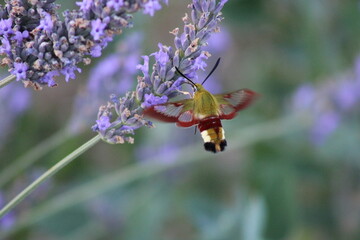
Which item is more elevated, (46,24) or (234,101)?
(46,24)

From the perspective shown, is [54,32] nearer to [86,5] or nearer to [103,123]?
[86,5]

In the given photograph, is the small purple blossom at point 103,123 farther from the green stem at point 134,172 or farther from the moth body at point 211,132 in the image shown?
the green stem at point 134,172

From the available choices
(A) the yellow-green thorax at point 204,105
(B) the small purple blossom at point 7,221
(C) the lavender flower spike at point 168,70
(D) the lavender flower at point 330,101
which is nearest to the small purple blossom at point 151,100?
(C) the lavender flower spike at point 168,70

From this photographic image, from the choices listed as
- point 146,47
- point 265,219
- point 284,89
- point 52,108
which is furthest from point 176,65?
point 52,108

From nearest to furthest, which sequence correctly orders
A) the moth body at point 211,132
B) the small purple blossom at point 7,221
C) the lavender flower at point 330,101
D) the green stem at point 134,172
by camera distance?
the moth body at point 211,132 < the small purple blossom at point 7,221 < the green stem at point 134,172 < the lavender flower at point 330,101

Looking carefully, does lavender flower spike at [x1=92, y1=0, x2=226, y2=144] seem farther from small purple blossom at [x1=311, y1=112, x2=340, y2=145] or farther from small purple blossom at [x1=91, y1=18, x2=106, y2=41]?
small purple blossom at [x1=311, y1=112, x2=340, y2=145]

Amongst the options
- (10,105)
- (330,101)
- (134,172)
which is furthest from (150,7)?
(330,101)

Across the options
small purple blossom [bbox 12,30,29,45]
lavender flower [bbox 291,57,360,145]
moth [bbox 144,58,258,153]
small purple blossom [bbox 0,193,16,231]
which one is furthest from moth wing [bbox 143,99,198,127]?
lavender flower [bbox 291,57,360,145]
